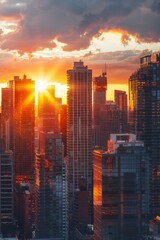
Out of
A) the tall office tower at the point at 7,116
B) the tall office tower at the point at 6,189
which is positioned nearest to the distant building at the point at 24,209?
the tall office tower at the point at 6,189

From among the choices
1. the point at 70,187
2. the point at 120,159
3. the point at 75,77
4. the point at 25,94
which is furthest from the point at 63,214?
the point at 25,94

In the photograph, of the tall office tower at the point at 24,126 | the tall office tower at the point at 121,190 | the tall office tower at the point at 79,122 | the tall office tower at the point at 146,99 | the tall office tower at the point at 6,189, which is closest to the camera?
the tall office tower at the point at 121,190

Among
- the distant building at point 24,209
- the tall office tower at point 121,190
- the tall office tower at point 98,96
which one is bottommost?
the distant building at point 24,209

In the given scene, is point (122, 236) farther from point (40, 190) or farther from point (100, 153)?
point (40, 190)

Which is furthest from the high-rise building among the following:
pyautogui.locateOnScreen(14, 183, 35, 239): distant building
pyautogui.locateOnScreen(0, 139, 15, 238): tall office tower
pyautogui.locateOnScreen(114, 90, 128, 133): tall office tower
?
pyautogui.locateOnScreen(114, 90, 128, 133): tall office tower

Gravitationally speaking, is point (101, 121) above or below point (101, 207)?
above

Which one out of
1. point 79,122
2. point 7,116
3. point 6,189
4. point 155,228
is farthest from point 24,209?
point 7,116

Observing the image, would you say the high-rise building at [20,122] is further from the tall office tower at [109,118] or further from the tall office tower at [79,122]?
the tall office tower at [109,118]

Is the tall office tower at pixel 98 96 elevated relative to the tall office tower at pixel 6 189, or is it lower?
elevated
